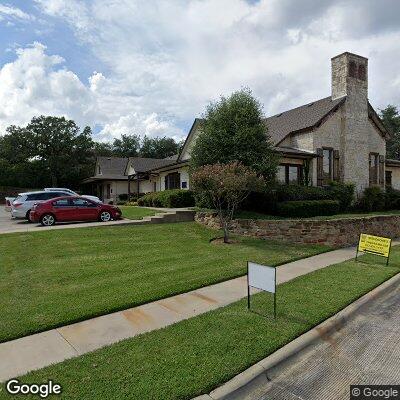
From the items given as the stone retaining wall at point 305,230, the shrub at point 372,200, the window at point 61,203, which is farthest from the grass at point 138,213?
the shrub at point 372,200

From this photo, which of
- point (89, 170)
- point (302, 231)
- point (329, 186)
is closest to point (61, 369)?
point (302, 231)

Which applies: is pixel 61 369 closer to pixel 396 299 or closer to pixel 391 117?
pixel 396 299

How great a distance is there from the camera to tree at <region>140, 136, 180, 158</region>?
73.9 metres

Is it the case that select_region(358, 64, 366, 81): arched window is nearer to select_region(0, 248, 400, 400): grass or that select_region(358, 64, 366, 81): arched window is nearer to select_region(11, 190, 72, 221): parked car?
select_region(11, 190, 72, 221): parked car

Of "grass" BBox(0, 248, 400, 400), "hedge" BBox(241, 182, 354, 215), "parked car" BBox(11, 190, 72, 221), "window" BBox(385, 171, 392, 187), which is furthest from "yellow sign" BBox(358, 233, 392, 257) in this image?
"window" BBox(385, 171, 392, 187)

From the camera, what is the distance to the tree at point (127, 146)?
247 ft

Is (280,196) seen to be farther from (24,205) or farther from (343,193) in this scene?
(24,205)

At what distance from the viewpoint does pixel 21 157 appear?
49969 mm

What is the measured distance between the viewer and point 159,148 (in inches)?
2938

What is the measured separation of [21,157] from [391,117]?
58.1m

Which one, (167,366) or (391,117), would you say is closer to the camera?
(167,366)

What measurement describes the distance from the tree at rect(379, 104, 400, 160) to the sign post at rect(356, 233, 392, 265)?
2133 inches

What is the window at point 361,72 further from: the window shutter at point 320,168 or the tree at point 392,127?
the tree at point 392,127

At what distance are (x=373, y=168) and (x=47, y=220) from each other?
24.0 metres
